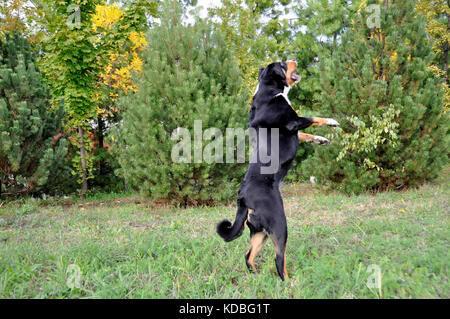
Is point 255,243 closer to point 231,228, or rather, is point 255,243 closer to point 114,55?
point 231,228

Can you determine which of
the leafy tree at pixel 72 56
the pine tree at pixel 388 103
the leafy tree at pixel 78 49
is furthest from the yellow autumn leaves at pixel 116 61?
the pine tree at pixel 388 103

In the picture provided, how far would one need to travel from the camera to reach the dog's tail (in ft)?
8.89

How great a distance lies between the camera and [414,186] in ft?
22.6

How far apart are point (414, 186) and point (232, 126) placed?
456cm

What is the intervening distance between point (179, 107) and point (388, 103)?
15.6ft

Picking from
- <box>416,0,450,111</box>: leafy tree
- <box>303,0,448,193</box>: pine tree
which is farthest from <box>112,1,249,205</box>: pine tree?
<box>416,0,450,111</box>: leafy tree

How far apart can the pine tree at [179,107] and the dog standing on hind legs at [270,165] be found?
10.8ft

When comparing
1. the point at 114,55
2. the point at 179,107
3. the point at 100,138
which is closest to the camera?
the point at 179,107

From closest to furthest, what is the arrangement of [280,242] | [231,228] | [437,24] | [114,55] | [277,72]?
[280,242], [231,228], [277,72], [114,55], [437,24]

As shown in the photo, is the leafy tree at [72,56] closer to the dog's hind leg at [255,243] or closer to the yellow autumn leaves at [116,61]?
the yellow autumn leaves at [116,61]

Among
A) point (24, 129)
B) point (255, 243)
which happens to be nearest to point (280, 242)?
point (255, 243)

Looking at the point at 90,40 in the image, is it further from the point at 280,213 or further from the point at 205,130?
the point at 280,213

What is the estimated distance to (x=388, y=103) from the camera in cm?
662
